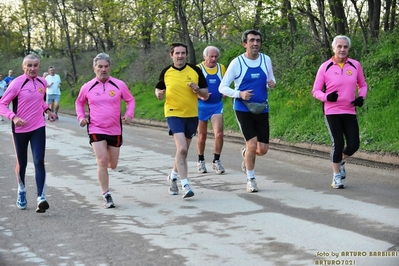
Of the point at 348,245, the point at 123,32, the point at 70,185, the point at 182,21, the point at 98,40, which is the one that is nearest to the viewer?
the point at 348,245

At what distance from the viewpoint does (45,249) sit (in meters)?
6.75

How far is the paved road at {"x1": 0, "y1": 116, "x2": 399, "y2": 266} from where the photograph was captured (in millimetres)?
6340

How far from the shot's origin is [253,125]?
32.2ft

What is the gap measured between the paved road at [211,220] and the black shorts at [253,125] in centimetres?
71

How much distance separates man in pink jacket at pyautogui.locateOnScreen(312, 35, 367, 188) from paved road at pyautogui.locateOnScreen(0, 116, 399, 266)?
1.79ft

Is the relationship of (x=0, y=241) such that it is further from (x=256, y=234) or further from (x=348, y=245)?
(x=348, y=245)

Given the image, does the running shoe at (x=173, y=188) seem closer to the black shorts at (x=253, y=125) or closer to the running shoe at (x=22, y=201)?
the black shorts at (x=253, y=125)

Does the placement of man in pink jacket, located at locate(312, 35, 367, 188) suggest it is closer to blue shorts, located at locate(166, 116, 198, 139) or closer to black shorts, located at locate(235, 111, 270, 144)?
black shorts, located at locate(235, 111, 270, 144)

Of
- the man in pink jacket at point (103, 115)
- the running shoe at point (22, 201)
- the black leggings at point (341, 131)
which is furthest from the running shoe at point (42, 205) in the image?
the black leggings at point (341, 131)

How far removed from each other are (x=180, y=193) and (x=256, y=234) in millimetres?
2781

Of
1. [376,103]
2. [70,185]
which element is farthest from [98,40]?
[70,185]

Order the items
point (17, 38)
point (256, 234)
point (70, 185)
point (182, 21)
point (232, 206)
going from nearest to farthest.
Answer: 1. point (256, 234)
2. point (232, 206)
3. point (70, 185)
4. point (182, 21)
5. point (17, 38)

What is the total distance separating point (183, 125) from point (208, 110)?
2190 mm

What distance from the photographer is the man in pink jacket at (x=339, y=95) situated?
966 cm
